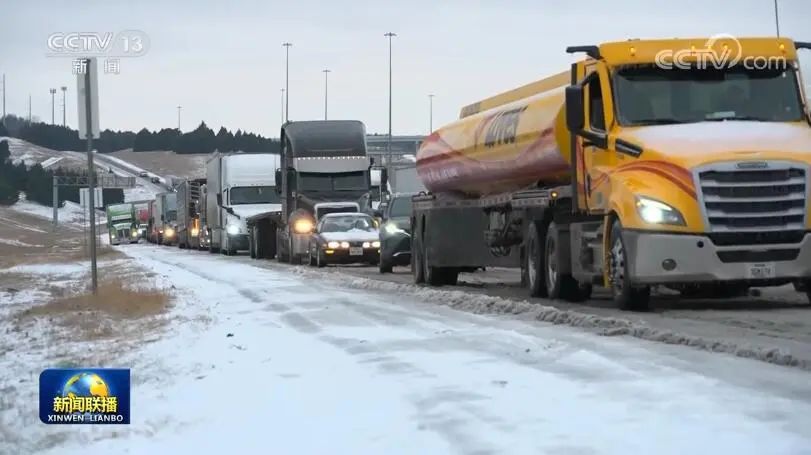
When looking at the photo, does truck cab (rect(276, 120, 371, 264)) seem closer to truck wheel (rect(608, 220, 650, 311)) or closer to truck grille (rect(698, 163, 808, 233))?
truck wheel (rect(608, 220, 650, 311))

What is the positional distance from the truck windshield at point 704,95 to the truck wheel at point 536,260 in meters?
3.65

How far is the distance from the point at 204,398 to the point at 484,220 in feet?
47.3

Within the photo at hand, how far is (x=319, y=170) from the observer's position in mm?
43625

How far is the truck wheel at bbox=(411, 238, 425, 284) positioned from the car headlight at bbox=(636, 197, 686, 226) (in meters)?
A: 11.1

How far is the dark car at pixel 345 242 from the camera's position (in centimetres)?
3884

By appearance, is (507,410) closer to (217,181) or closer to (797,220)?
(797,220)

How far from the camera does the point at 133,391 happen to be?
1058 centimetres

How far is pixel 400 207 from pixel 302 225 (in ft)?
25.8

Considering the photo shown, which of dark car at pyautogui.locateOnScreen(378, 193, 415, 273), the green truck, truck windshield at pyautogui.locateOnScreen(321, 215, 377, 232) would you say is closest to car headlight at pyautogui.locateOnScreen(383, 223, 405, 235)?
dark car at pyautogui.locateOnScreen(378, 193, 415, 273)

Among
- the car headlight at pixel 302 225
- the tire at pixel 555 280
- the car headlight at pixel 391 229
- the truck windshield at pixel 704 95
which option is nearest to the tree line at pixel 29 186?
the car headlight at pixel 302 225

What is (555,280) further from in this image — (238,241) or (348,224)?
(238,241)

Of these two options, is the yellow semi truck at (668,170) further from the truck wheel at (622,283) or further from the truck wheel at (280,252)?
the truck wheel at (280,252)

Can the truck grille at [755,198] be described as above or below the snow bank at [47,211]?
below

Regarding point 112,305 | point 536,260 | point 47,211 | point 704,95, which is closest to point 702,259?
point 704,95
